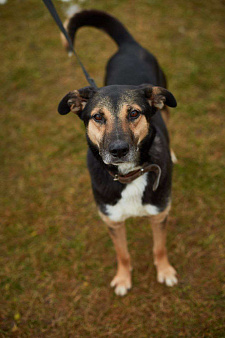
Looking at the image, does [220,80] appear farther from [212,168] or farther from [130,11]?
[130,11]

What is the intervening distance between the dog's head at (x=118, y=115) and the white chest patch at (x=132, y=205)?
0.25 metres

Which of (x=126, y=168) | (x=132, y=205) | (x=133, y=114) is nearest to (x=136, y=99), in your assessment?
(x=133, y=114)

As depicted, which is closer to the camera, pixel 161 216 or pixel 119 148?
pixel 119 148

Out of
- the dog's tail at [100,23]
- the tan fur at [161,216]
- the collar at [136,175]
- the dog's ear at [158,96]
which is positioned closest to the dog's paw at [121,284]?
the tan fur at [161,216]

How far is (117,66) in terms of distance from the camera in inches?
136

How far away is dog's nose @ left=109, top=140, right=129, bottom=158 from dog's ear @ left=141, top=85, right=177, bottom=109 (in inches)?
24.0

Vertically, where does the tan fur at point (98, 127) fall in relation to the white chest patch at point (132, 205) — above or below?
above

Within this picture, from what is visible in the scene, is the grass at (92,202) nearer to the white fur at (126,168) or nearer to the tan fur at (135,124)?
the white fur at (126,168)

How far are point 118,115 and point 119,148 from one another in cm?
35

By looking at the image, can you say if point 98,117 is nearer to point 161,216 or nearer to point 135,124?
point 135,124

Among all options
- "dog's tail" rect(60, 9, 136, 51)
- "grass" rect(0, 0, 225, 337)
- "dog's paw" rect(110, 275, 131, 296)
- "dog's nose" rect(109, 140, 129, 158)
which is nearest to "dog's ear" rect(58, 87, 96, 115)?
"dog's nose" rect(109, 140, 129, 158)

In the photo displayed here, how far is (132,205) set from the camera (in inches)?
106

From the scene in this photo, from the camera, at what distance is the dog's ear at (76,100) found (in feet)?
8.09

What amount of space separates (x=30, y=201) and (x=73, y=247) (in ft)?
3.63
